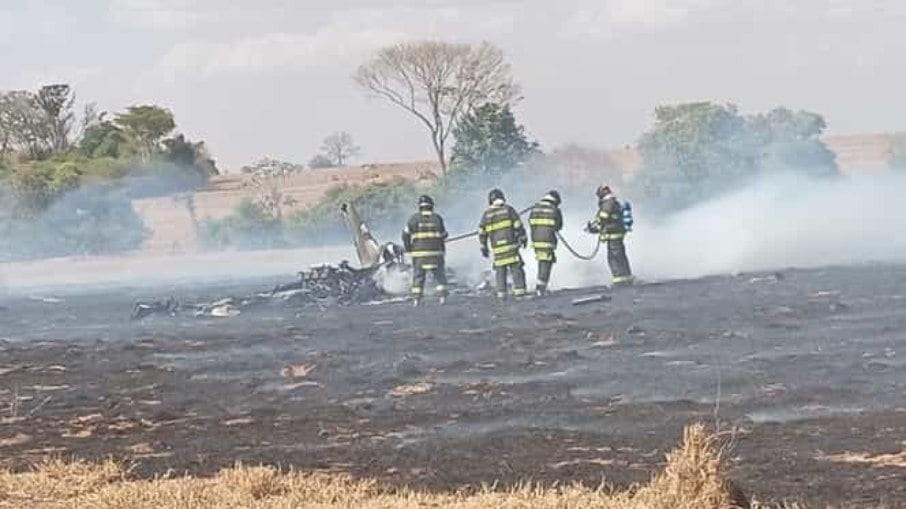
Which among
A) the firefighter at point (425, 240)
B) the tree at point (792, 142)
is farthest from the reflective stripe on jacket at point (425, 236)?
the tree at point (792, 142)

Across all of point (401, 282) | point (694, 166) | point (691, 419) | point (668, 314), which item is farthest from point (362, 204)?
point (691, 419)

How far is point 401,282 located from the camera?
28.5 metres

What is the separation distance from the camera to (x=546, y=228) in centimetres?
2622

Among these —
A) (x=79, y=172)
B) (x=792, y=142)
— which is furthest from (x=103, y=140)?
(x=792, y=142)

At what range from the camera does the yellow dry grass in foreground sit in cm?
869

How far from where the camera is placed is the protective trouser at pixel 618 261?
26875mm

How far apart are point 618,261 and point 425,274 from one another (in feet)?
11.1

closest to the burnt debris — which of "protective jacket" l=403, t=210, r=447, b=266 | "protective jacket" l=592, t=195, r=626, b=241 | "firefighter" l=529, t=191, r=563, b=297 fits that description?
"protective jacket" l=403, t=210, r=447, b=266

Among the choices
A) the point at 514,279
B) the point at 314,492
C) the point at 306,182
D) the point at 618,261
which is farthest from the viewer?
the point at 306,182

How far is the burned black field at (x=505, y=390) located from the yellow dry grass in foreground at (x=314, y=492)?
751 millimetres

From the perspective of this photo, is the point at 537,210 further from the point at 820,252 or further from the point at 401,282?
the point at 820,252

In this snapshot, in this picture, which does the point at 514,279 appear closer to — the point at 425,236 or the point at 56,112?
the point at 425,236

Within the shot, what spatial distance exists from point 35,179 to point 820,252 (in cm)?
3261

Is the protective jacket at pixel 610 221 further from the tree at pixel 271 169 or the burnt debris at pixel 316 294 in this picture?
the tree at pixel 271 169
